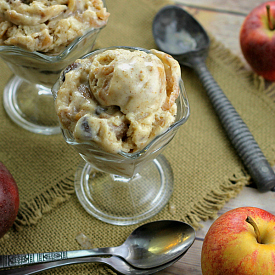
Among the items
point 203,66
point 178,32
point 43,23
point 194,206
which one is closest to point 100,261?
point 194,206

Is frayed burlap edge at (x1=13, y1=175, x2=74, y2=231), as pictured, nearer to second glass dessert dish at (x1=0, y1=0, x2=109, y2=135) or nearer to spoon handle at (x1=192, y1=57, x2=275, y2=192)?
second glass dessert dish at (x1=0, y1=0, x2=109, y2=135)

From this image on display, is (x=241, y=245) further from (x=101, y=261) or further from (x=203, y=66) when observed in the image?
(x=203, y=66)

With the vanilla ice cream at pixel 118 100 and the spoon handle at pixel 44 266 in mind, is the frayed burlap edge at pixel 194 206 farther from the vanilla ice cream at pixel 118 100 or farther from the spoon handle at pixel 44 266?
the vanilla ice cream at pixel 118 100

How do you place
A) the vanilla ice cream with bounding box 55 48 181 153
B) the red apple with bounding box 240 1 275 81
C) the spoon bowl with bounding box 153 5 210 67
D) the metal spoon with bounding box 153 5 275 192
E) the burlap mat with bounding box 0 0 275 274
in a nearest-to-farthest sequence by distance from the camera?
the vanilla ice cream with bounding box 55 48 181 153
the burlap mat with bounding box 0 0 275 274
the metal spoon with bounding box 153 5 275 192
the red apple with bounding box 240 1 275 81
the spoon bowl with bounding box 153 5 210 67

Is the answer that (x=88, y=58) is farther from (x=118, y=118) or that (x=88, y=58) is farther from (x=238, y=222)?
(x=238, y=222)

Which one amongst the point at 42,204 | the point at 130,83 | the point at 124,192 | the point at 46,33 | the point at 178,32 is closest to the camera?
the point at 130,83

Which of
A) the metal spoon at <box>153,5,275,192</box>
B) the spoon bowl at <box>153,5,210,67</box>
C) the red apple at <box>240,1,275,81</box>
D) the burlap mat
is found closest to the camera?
the burlap mat

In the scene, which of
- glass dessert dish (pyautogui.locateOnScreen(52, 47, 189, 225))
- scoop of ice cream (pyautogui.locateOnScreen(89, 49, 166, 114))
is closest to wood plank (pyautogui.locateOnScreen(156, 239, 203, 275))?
glass dessert dish (pyautogui.locateOnScreen(52, 47, 189, 225))

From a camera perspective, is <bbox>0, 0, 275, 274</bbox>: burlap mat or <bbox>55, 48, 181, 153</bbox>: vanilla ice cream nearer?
<bbox>55, 48, 181, 153</bbox>: vanilla ice cream

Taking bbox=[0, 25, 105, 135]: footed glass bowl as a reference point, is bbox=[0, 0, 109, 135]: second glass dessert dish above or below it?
above
